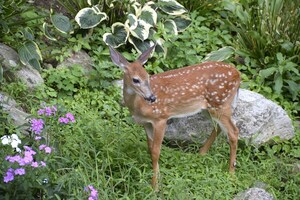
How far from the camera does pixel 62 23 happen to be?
8344 mm

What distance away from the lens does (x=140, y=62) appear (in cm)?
644

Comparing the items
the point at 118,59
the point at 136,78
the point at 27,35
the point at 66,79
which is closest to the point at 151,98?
the point at 136,78

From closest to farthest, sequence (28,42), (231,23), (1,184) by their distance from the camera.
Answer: (1,184), (28,42), (231,23)

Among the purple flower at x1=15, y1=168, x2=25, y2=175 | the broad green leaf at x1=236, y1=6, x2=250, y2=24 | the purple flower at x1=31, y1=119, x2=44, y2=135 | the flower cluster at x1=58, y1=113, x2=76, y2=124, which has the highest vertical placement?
the purple flower at x1=15, y1=168, x2=25, y2=175

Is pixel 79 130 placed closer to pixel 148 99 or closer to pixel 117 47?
pixel 148 99

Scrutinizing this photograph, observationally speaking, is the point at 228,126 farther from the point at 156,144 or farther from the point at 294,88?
the point at 294,88

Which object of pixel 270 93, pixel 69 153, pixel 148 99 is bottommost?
pixel 270 93

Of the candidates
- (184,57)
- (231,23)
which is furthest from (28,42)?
(231,23)

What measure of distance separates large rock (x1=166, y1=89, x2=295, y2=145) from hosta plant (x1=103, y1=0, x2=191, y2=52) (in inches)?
55.9

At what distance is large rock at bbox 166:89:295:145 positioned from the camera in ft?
24.0

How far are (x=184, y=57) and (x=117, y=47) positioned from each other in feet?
2.63

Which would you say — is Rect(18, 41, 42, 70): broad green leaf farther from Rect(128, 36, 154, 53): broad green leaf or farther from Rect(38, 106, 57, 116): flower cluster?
Rect(38, 106, 57, 116): flower cluster

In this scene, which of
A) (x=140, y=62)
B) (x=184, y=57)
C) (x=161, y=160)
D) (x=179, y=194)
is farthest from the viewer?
(x=184, y=57)

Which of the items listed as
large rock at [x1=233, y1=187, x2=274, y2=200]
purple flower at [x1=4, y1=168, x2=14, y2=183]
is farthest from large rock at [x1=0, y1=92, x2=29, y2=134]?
large rock at [x1=233, y1=187, x2=274, y2=200]
